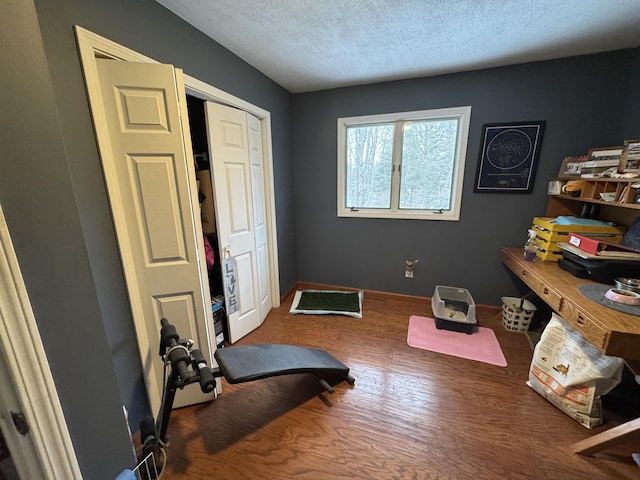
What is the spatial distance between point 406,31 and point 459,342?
8.54 ft

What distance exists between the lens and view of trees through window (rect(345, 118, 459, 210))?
2666 millimetres

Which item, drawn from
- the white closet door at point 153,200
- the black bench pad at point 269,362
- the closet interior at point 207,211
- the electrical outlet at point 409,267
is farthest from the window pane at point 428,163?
the white closet door at point 153,200

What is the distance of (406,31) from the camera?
172 centimetres

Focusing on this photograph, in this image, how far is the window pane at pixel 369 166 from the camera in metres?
2.84

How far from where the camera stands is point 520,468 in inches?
50.4

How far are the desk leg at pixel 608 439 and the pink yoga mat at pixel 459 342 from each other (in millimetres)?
663

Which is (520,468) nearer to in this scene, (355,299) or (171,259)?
(355,299)

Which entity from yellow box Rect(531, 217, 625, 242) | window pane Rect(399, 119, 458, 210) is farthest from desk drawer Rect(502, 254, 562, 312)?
window pane Rect(399, 119, 458, 210)

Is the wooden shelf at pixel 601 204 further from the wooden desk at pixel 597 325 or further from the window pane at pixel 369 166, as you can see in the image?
the window pane at pixel 369 166

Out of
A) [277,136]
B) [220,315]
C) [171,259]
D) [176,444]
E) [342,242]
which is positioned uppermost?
[277,136]

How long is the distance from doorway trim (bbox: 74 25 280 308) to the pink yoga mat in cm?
161

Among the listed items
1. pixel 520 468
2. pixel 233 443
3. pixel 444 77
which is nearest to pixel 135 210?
pixel 233 443

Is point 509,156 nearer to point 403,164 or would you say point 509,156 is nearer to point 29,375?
point 403,164

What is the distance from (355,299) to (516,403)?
1721mm
